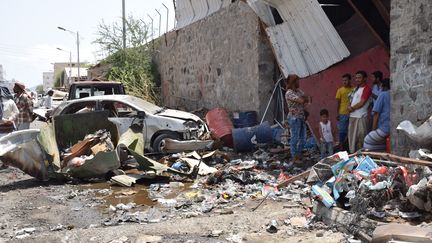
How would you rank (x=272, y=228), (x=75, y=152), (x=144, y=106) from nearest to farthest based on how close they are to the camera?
(x=272, y=228), (x=75, y=152), (x=144, y=106)

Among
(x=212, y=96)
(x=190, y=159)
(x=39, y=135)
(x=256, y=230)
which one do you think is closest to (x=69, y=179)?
(x=39, y=135)

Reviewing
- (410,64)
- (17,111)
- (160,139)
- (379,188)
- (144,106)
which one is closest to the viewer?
(379,188)

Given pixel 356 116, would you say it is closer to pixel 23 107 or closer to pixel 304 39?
pixel 304 39

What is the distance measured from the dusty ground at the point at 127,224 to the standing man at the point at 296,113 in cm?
252

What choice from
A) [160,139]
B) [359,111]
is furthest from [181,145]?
[359,111]

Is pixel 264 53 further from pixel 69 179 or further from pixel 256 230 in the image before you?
pixel 256 230

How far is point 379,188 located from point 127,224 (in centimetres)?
280

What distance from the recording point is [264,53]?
1132cm

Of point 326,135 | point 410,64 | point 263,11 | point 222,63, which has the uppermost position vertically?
point 263,11

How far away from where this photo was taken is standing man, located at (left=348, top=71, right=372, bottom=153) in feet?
24.8

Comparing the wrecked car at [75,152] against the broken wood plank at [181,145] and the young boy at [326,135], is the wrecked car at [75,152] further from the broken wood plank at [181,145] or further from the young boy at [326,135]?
the young boy at [326,135]

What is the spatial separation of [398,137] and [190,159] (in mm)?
3742

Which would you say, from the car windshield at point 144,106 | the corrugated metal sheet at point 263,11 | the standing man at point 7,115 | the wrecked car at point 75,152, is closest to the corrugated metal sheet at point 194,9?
the corrugated metal sheet at point 263,11

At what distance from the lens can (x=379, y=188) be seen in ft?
15.6
